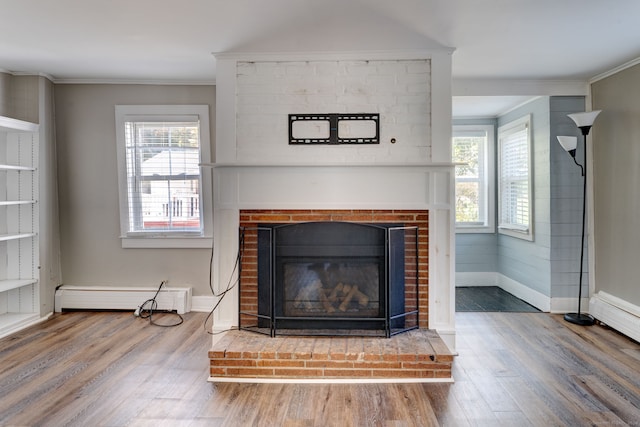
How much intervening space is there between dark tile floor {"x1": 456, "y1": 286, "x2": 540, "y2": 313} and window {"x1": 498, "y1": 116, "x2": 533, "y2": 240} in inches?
29.1

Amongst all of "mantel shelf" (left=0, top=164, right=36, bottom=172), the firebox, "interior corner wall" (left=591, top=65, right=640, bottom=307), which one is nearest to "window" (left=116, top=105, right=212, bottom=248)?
"mantel shelf" (left=0, top=164, right=36, bottom=172)

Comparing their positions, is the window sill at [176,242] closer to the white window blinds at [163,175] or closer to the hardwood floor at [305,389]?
the white window blinds at [163,175]

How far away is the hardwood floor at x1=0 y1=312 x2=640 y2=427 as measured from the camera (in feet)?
7.11

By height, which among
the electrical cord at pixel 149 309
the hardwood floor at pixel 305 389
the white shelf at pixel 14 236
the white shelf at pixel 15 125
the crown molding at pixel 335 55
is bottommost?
the hardwood floor at pixel 305 389

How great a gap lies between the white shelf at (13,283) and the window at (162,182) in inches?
34.7

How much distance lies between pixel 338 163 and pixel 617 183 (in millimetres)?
2626

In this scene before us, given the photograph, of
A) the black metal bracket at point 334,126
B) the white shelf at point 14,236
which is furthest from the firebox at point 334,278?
the white shelf at point 14,236

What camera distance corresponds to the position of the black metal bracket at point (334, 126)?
3090mm

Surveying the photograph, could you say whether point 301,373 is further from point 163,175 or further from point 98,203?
point 98,203

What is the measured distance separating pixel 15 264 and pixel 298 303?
290 cm

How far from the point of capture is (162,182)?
4.12 meters

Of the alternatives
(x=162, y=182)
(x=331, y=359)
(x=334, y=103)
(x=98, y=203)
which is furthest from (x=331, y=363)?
(x=98, y=203)

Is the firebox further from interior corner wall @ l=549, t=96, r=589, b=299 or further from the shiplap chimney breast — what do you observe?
interior corner wall @ l=549, t=96, r=589, b=299

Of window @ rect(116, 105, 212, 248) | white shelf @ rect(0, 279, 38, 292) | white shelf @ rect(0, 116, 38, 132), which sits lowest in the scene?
white shelf @ rect(0, 279, 38, 292)
